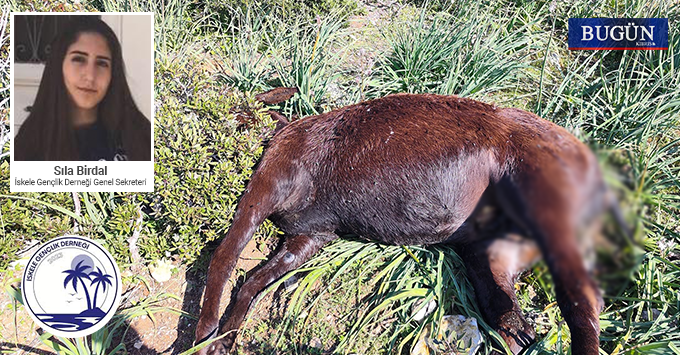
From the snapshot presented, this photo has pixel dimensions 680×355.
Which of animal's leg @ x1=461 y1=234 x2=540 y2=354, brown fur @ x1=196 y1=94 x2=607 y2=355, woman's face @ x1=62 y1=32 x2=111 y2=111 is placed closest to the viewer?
brown fur @ x1=196 y1=94 x2=607 y2=355

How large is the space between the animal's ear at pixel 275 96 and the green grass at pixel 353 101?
4.0 inches

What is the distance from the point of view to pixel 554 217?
604mm

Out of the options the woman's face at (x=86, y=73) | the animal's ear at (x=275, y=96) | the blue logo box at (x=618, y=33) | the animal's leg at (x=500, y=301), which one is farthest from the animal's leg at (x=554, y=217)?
the blue logo box at (x=618, y=33)

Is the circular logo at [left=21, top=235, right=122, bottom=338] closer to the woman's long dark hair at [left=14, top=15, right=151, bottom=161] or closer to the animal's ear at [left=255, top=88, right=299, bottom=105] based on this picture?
the woman's long dark hair at [left=14, top=15, right=151, bottom=161]

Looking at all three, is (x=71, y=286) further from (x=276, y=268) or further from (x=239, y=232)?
(x=276, y=268)

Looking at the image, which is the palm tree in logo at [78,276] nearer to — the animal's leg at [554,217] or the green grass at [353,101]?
the green grass at [353,101]

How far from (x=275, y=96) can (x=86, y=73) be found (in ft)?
4.23

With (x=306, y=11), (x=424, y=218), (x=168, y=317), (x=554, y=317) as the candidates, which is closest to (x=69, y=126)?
(x=168, y=317)

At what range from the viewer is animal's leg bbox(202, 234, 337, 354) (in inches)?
106

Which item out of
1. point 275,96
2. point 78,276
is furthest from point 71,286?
point 275,96

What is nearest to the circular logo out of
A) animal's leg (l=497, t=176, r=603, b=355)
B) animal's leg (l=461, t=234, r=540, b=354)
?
animal's leg (l=461, t=234, r=540, b=354)

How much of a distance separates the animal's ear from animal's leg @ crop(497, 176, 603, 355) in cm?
294

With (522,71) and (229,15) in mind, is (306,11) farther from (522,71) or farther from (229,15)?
(522,71)

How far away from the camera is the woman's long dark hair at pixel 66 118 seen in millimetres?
2691
